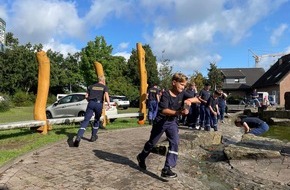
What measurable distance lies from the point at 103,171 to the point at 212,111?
683 centimetres

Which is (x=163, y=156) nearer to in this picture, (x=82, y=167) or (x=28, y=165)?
(x=82, y=167)

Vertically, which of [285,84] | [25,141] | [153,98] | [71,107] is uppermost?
[285,84]

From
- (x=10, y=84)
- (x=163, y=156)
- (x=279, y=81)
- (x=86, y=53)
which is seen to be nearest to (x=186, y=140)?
(x=163, y=156)

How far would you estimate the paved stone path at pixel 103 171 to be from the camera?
5688mm

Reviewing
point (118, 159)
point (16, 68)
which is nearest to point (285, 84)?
point (16, 68)

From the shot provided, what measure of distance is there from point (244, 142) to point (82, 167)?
473 cm

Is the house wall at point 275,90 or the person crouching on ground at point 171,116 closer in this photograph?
the person crouching on ground at point 171,116

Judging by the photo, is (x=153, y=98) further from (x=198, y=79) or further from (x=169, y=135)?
A: (x=198, y=79)

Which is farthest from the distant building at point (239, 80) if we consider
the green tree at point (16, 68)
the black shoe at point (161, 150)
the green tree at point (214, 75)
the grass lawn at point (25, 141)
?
the black shoe at point (161, 150)

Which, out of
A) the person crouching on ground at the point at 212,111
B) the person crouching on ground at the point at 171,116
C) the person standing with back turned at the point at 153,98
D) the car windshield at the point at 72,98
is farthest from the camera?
the car windshield at the point at 72,98

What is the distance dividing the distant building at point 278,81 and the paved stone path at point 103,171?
1783 inches

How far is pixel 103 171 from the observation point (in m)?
6.48

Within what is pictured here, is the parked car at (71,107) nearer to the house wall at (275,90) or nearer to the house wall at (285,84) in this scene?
the house wall at (275,90)

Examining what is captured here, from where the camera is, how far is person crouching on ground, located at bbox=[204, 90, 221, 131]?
12555mm
